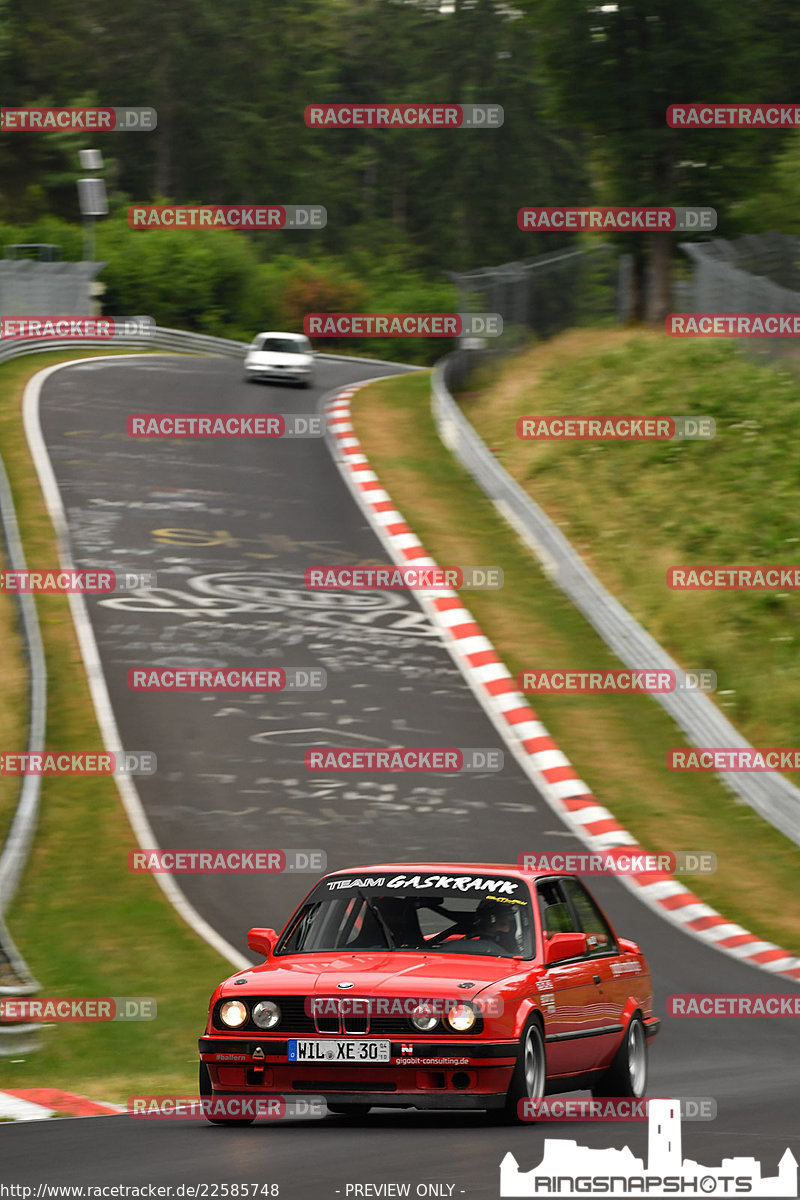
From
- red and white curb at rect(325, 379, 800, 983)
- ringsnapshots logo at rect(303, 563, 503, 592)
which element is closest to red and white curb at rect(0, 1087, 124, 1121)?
red and white curb at rect(325, 379, 800, 983)

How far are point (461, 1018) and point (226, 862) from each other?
7090 millimetres

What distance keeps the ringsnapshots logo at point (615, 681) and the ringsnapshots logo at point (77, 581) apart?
17.3 ft

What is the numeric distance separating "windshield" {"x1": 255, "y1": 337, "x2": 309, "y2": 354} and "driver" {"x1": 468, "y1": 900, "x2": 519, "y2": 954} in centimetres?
3114

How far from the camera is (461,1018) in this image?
7441mm

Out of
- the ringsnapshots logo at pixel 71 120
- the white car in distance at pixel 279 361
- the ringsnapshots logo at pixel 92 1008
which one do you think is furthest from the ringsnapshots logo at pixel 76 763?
the ringsnapshots logo at pixel 71 120

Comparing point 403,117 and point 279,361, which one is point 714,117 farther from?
point 403,117

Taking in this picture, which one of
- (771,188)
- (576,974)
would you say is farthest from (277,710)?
(771,188)

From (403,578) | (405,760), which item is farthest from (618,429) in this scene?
(405,760)

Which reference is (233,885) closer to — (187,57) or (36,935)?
(36,935)

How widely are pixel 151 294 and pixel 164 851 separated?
141ft

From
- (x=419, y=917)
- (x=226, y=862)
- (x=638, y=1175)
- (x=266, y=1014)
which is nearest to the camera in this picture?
(x=638, y=1175)

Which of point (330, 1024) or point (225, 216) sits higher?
point (225, 216)

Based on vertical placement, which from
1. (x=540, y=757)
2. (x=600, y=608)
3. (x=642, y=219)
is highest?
(x=642, y=219)

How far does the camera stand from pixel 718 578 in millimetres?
20953
